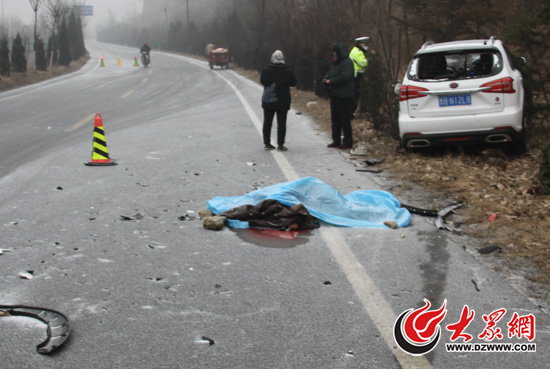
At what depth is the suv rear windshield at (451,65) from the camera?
9320mm

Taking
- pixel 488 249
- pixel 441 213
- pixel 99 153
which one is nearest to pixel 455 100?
pixel 441 213

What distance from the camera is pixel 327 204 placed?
6652 mm

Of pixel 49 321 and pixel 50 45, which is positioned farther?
pixel 50 45

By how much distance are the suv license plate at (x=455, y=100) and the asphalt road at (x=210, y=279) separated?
1404mm

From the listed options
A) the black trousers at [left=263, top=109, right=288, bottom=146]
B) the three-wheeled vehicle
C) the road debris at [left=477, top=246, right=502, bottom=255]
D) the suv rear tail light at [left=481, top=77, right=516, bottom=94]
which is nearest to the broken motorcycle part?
the road debris at [left=477, top=246, right=502, bottom=255]

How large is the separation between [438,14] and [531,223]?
14255 mm

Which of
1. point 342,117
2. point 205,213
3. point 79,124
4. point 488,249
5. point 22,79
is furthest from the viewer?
point 22,79

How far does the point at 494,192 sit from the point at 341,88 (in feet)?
14.2

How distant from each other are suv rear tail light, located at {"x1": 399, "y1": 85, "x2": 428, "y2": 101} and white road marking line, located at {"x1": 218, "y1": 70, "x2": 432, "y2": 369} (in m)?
3.93

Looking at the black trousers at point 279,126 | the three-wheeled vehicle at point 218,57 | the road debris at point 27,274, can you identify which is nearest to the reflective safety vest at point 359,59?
the black trousers at point 279,126

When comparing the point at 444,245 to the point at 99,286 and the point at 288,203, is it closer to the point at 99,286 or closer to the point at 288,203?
the point at 288,203

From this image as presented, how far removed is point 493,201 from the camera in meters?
7.12

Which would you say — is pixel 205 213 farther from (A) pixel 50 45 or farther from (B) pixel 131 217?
(A) pixel 50 45

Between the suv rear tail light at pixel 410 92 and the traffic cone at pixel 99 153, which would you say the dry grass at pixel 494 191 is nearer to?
the suv rear tail light at pixel 410 92
